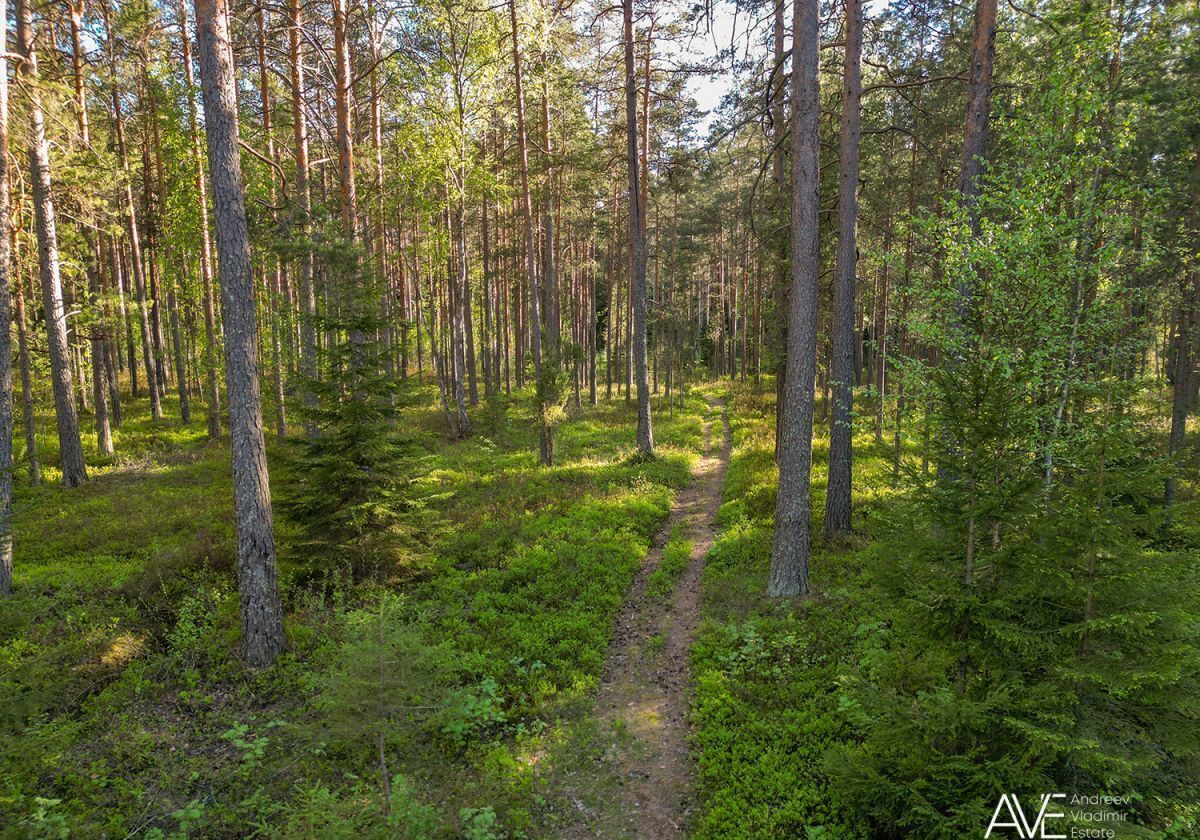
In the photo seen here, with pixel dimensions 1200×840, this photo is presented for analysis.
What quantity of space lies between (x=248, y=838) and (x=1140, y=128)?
22.4m

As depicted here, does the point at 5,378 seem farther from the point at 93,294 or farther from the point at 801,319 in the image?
the point at 801,319

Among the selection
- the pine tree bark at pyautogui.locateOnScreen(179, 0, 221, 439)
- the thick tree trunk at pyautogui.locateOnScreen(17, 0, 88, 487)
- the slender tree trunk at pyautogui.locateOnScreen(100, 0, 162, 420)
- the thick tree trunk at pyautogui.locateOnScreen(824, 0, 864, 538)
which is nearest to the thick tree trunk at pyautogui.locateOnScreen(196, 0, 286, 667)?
the thick tree trunk at pyautogui.locateOnScreen(17, 0, 88, 487)

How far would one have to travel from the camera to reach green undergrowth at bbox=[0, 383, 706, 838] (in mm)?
5074

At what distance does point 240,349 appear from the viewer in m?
7.84

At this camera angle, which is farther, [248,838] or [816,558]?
[816,558]

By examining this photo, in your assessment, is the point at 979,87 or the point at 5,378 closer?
the point at 5,378

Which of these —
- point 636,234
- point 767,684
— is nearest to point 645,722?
point 767,684

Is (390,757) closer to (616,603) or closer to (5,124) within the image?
(616,603)

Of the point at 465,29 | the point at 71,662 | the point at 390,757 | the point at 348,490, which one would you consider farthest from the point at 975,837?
the point at 465,29

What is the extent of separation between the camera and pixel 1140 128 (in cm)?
1409

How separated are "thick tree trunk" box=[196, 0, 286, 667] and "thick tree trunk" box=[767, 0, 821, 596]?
27.2ft

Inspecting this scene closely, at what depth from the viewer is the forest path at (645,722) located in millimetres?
5930

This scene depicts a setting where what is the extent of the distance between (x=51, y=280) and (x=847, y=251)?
19.8 metres

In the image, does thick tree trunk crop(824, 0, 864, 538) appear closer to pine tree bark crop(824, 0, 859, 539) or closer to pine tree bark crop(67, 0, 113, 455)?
pine tree bark crop(824, 0, 859, 539)
